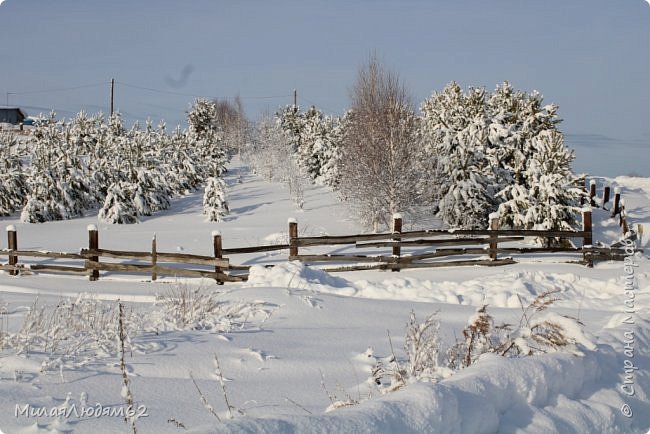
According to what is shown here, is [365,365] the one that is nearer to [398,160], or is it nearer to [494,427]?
[494,427]

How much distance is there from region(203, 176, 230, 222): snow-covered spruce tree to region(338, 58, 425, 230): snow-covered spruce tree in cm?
757

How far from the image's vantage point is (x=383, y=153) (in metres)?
24.3

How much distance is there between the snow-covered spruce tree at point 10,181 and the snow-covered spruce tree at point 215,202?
10.8 meters

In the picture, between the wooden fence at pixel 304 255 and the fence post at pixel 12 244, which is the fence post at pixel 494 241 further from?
the fence post at pixel 12 244

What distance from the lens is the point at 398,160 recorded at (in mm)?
24141

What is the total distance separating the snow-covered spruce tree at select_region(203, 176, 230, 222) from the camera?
28859 mm

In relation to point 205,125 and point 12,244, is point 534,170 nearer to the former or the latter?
point 12,244

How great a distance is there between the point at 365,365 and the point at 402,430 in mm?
2446

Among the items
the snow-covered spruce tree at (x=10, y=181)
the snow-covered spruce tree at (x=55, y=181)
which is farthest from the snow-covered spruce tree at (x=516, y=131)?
the snow-covered spruce tree at (x=10, y=181)

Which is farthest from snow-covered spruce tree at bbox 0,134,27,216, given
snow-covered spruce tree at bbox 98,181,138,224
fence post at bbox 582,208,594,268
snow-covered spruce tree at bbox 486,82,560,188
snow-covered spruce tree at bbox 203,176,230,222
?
fence post at bbox 582,208,594,268

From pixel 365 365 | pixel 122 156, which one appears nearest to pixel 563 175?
pixel 365 365

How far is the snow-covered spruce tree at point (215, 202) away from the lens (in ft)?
94.7

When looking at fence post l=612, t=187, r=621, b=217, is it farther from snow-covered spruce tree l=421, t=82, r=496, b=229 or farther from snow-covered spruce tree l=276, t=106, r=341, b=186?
snow-covered spruce tree l=276, t=106, r=341, b=186

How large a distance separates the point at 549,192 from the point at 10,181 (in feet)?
93.2
